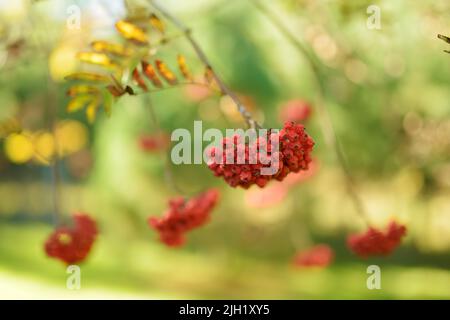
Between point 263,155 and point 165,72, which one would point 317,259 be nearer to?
point 165,72

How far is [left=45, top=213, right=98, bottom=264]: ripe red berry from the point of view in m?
1.43

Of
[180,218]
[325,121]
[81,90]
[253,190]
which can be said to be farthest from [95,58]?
[253,190]

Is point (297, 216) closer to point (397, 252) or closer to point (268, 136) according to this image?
point (397, 252)

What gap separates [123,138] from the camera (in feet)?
12.8

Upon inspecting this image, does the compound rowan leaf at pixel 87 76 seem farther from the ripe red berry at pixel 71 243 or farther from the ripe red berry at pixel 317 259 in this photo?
the ripe red berry at pixel 317 259

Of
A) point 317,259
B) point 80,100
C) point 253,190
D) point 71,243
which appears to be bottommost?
point 71,243

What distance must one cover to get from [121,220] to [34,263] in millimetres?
869

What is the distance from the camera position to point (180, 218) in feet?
4.38

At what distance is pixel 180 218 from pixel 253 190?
2010 millimetres

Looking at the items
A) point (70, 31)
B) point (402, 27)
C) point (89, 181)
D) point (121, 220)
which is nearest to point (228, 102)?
point (70, 31)

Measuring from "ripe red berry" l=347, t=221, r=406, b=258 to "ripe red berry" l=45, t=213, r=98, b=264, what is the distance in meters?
0.60

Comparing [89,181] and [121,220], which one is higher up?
[89,181]

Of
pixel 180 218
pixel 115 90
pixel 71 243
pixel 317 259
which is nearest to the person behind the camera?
pixel 115 90

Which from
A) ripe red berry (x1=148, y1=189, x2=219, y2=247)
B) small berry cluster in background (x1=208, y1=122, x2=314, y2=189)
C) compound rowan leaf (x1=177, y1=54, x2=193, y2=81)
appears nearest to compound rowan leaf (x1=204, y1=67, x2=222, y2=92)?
compound rowan leaf (x1=177, y1=54, x2=193, y2=81)
